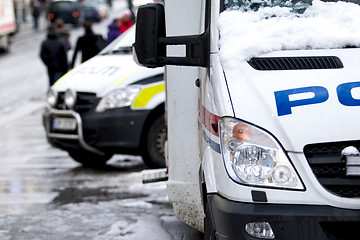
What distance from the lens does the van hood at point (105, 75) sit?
8.11 m

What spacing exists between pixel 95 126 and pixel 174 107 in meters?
3.21

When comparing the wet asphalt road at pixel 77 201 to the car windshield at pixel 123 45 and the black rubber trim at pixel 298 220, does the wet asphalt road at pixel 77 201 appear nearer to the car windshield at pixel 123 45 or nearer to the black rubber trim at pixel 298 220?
the car windshield at pixel 123 45

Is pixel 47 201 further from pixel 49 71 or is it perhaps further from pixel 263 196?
pixel 49 71

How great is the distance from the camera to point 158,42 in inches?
159

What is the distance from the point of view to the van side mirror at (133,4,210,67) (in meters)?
4.01

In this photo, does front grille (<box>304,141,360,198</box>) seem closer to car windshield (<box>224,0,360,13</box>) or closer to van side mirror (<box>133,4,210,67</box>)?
van side mirror (<box>133,4,210,67</box>)

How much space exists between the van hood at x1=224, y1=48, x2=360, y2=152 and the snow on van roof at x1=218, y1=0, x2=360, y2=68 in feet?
0.59

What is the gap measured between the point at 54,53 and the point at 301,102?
1111 cm

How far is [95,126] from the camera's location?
8086 millimetres

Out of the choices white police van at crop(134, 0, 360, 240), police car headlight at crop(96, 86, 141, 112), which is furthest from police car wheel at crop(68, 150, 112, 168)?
white police van at crop(134, 0, 360, 240)

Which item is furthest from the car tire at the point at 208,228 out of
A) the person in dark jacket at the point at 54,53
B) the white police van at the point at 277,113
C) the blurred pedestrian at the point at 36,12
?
the blurred pedestrian at the point at 36,12

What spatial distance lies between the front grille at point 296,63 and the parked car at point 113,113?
4.29 metres

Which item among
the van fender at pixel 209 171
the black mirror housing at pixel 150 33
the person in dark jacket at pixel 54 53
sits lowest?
the person in dark jacket at pixel 54 53

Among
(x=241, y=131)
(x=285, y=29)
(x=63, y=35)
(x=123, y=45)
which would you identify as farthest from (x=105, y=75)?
(x=63, y=35)
